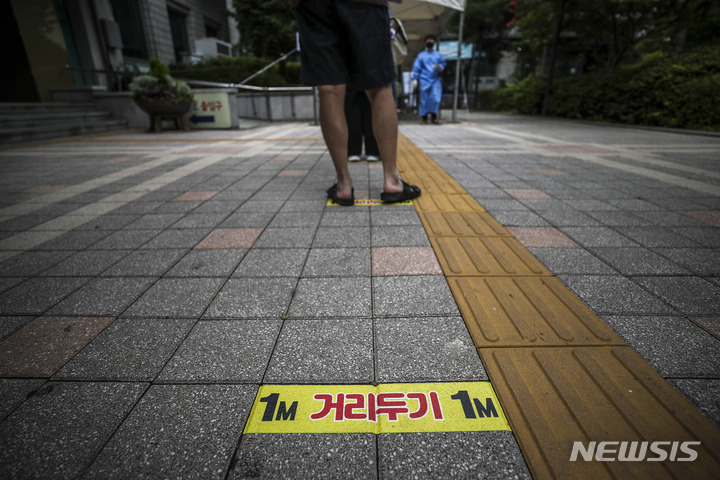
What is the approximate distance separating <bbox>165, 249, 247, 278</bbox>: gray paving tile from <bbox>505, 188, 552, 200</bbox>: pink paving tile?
228 cm

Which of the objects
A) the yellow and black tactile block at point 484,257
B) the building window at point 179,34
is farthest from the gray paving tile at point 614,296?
the building window at point 179,34

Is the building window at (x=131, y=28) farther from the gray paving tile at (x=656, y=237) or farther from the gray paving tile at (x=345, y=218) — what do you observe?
the gray paving tile at (x=656, y=237)

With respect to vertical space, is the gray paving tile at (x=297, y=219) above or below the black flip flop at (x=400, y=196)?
below

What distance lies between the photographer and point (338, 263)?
1.89m

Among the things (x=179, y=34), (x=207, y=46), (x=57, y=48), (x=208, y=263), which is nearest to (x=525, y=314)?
(x=208, y=263)

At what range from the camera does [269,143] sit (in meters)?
6.85

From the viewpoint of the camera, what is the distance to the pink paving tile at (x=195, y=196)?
313cm

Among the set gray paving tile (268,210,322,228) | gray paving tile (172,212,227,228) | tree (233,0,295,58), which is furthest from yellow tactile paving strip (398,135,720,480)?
tree (233,0,295,58)

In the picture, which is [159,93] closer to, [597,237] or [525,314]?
[597,237]

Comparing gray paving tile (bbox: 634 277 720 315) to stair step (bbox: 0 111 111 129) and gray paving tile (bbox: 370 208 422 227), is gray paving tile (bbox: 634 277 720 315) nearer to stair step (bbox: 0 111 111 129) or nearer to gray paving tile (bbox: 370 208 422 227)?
gray paving tile (bbox: 370 208 422 227)

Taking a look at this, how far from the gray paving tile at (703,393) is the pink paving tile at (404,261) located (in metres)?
0.93

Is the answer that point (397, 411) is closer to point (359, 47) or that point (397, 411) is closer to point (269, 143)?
point (359, 47)

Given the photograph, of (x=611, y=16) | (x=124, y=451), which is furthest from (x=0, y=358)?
(x=611, y=16)

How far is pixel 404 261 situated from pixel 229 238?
1118 mm
